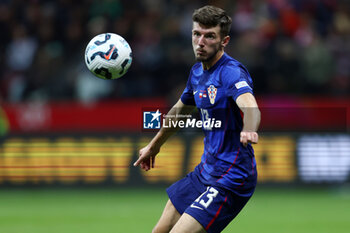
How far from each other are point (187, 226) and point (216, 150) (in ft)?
2.40

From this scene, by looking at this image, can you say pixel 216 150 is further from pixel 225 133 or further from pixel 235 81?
pixel 235 81

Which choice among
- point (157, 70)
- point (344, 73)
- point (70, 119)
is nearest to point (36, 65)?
point (70, 119)

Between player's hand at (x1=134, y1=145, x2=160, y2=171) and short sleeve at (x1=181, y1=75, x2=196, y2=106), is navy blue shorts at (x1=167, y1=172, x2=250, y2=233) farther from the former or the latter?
short sleeve at (x1=181, y1=75, x2=196, y2=106)

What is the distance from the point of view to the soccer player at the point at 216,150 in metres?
5.45

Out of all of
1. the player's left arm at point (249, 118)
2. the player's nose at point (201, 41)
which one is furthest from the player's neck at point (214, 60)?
the player's left arm at point (249, 118)

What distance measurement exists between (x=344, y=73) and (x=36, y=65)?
678 cm

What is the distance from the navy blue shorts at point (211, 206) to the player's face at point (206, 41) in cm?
111

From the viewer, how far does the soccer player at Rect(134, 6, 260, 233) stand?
5.45 meters

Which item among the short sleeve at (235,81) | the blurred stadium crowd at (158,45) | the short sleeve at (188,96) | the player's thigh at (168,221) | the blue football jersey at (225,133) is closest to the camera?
the short sleeve at (235,81)

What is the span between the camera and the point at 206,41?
5676mm

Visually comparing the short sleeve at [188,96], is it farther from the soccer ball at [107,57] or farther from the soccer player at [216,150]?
the soccer ball at [107,57]

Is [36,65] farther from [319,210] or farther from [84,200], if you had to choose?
[319,210]

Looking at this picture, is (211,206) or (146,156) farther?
(146,156)

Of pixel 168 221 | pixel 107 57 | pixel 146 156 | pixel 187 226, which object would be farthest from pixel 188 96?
pixel 187 226
